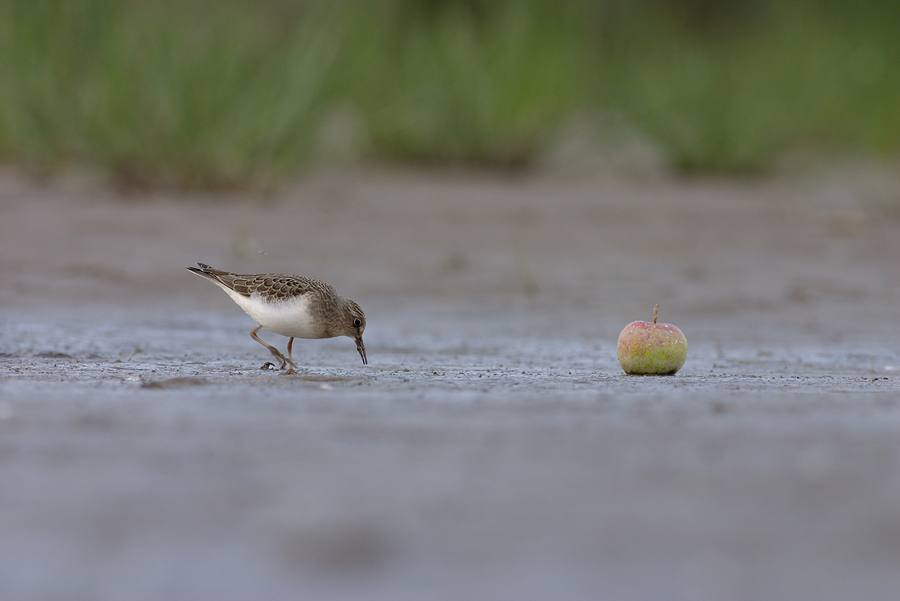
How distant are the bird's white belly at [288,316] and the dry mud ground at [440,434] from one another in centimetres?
24

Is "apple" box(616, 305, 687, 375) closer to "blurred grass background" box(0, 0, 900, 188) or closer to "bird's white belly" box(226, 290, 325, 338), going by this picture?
"bird's white belly" box(226, 290, 325, 338)

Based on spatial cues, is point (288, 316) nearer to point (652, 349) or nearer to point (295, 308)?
point (295, 308)

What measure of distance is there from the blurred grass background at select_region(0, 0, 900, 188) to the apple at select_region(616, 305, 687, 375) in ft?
17.8

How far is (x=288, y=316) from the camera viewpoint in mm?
5453

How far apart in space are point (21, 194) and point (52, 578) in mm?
8023

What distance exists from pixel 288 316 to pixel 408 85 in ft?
23.8

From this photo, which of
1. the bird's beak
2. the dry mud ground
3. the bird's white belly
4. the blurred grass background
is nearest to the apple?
the dry mud ground

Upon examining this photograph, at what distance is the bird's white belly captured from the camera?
5.47m

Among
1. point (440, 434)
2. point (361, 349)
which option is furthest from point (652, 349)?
point (440, 434)

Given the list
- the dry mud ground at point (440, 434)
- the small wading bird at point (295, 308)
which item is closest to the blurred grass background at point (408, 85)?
the dry mud ground at point (440, 434)

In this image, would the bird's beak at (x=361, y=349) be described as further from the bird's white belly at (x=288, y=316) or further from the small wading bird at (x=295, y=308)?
the bird's white belly at (x=288, y=316)

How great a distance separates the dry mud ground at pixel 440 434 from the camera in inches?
93.8

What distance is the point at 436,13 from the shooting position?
14211 millimetres

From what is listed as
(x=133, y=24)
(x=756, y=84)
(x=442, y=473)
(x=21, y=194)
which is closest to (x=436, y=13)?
(x=756, y=84)
